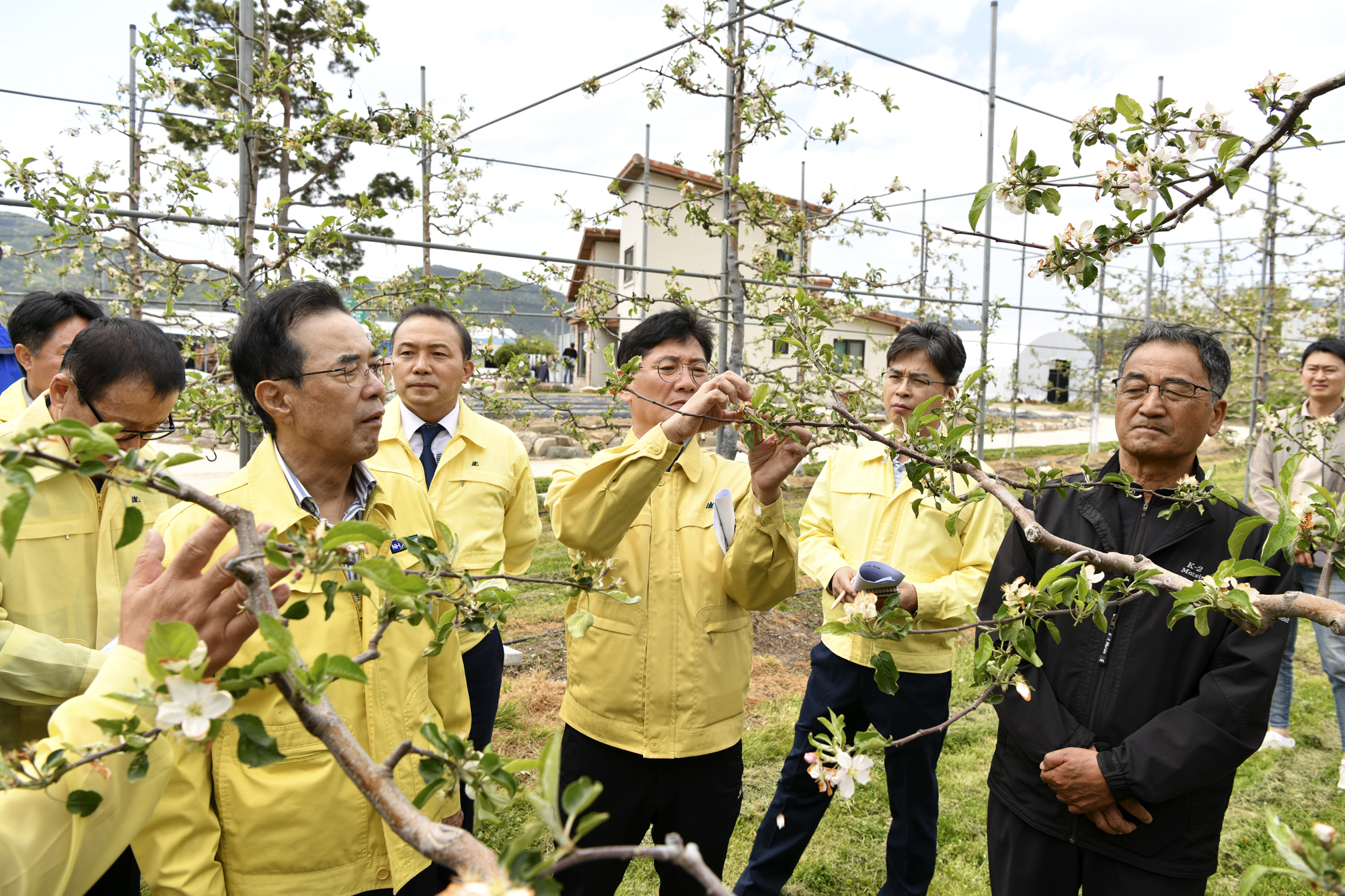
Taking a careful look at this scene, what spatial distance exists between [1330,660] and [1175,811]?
102 inches

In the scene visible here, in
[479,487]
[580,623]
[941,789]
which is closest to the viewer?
[580,623]

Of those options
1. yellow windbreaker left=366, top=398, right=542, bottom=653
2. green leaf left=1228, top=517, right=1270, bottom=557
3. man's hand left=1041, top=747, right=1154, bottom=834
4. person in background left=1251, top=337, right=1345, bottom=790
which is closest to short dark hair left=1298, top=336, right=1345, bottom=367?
person in background left=1251, top=337, right=1345, bottom=790

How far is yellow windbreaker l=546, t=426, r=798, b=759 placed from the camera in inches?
82.5

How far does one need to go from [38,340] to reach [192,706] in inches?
113

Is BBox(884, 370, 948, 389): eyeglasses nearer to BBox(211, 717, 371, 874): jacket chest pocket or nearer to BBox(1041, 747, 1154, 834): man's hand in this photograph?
BBox(1041, 747, 1154, 834): man's hand

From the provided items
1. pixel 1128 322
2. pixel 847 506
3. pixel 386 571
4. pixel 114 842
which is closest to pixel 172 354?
pixel 114 842

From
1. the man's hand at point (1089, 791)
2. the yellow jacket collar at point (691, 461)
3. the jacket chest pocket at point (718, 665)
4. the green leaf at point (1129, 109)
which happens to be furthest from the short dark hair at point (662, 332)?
the man's hand at point (1089, 791)

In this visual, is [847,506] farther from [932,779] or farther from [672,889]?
[672,889]

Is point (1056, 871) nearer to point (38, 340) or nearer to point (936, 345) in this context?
point (936, 345)

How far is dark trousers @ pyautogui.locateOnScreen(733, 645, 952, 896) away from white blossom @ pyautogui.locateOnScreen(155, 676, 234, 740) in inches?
83.3

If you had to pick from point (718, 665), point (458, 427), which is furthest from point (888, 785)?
point (458, 427)

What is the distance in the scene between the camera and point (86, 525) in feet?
6.54

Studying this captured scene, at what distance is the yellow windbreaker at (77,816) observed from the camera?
99 centimetres

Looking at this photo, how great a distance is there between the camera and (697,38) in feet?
15.6
